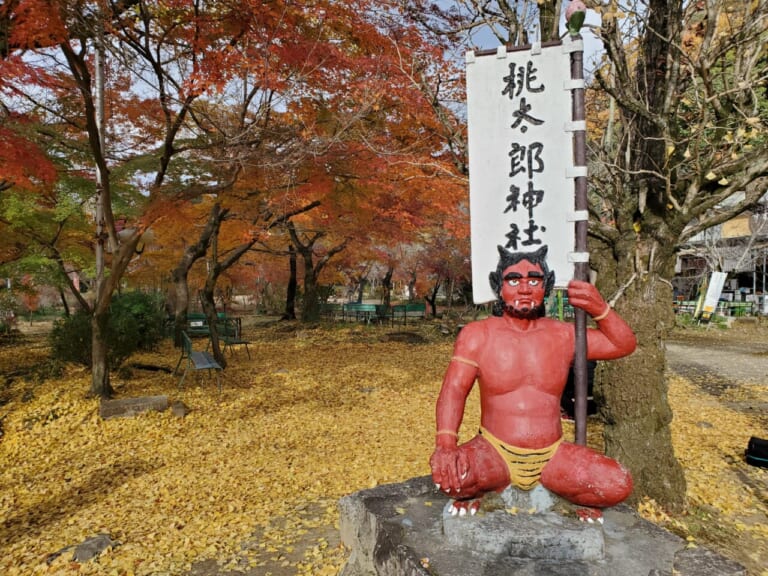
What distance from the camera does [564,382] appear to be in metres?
3.03

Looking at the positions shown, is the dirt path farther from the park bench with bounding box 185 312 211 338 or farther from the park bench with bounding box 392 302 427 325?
the park bench with bounding box 185 312 211 338

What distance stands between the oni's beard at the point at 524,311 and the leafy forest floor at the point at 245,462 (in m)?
2.34

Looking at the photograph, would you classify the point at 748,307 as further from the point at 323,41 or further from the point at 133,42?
the point at 133,42

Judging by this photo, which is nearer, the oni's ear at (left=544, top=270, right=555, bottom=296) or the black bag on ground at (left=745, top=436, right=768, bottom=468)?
the oni's ear at (left=544, top=270, right=555, bottom=296)

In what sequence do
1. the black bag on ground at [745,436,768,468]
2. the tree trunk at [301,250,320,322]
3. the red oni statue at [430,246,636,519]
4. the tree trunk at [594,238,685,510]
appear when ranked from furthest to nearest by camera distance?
the tree trunk at [301,250,320,322]
the black bag on ground at [745,436,768,468]
the tree trunk at [594,238,685,510]
the red oni statue at [430,246,636,519]

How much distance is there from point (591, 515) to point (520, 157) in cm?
231

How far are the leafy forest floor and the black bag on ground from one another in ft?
0.39

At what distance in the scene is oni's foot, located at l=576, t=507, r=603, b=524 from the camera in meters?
2.95

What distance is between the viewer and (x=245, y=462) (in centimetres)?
633

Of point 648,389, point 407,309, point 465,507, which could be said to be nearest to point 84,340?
point 465,507

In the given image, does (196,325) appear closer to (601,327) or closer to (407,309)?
(407,309)

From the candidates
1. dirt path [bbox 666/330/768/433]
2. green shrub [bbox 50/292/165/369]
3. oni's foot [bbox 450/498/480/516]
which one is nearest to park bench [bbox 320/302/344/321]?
green shrub [bbox 50/292/165/369]

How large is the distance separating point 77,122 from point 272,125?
3.60 metres

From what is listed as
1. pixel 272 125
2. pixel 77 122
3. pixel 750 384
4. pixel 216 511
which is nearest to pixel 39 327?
pixel 77 122
